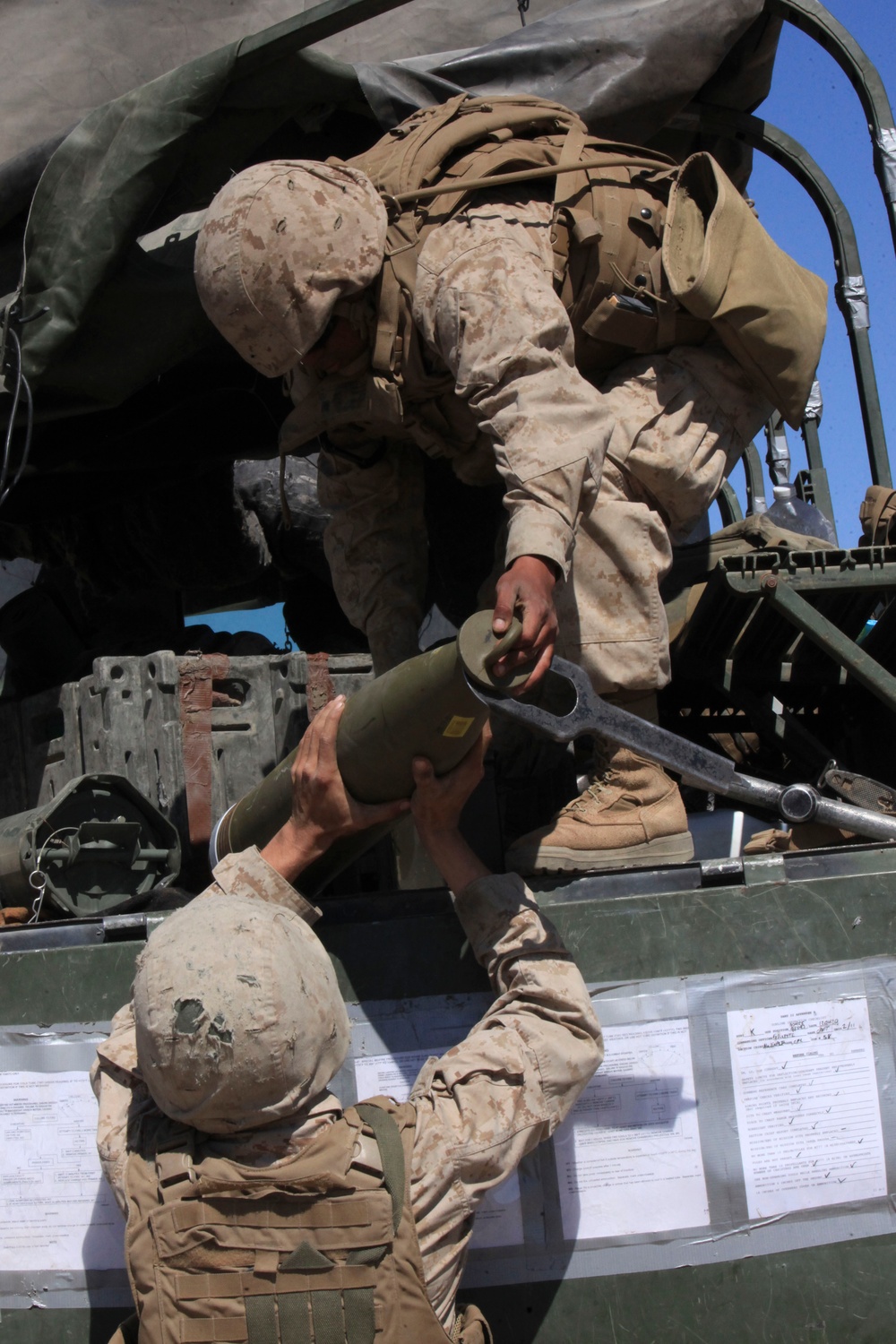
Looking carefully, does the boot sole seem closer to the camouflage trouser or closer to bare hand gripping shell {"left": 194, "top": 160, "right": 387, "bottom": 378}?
the camouflage trouser

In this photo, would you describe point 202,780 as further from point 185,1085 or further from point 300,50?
point 300,50

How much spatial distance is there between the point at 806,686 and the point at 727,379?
1097 mm

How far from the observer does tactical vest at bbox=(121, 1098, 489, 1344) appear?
1.73 metres

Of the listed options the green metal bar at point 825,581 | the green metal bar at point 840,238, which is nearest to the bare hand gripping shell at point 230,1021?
the green metal bar at point 825,581

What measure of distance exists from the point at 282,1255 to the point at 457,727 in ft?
2.70

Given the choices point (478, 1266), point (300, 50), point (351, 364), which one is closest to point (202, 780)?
point (351, 364)

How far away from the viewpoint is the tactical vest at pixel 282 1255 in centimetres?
173

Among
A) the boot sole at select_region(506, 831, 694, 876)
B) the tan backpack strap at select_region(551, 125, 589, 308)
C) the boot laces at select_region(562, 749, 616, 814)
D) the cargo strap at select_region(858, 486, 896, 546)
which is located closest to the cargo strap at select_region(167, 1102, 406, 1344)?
the boot sole at select_region(506, 831, 694, 876)

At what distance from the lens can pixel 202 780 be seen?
291 cm

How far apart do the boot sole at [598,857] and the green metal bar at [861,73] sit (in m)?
1.77

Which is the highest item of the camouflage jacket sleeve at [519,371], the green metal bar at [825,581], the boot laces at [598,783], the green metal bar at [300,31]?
the green metal bar at [300,31]

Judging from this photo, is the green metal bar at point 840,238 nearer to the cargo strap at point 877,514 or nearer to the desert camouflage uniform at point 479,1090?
the cargo strap at point 877,514

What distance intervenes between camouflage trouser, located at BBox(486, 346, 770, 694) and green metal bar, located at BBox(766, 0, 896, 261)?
938 mm

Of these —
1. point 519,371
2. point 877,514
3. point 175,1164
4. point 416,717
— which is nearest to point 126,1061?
point 175,1164
